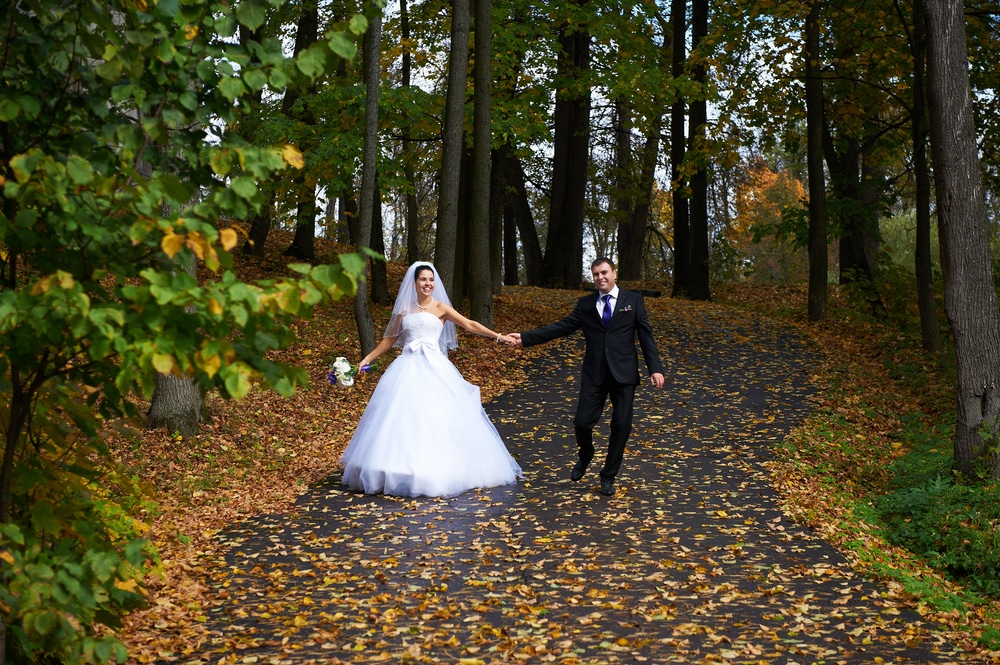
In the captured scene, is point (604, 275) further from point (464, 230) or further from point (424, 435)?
point (464, 230)

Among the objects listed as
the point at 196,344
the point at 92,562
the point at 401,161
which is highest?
the point at 401,161

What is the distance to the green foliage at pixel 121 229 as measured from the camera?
365cm

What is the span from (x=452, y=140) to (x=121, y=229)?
13.9m

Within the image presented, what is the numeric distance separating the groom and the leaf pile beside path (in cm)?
67

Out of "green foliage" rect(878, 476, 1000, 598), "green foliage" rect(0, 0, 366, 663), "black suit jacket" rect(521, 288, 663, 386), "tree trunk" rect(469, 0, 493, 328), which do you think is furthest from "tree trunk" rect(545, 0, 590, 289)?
"green foliage" rect(0, 0, 366, 663)

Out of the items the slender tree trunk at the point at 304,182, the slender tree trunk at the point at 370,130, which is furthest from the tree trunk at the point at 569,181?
the slender tree trunk at the point at 370,130

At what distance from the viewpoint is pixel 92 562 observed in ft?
13.4

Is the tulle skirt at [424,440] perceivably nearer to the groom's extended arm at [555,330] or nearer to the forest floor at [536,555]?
the forest floor at [536,555]

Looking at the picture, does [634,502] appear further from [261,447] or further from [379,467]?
[261,447]

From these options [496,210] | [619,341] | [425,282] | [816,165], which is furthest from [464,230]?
[619,341]

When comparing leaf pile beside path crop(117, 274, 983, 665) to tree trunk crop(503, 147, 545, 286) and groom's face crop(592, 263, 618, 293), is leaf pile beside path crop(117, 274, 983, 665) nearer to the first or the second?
groom's face crop(592, 263, 618, 293)

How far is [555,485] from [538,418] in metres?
3.95

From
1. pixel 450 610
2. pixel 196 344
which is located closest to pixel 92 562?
pixel 196 344

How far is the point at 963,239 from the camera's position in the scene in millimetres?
10266
